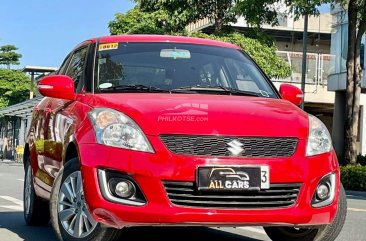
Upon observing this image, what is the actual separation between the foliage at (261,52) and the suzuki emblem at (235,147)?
→ 21.9 m

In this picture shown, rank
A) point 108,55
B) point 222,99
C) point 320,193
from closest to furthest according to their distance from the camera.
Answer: point 320,193, point 222,99, point 108,55

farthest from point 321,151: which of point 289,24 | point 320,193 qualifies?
point 289,24

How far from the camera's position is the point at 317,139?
491cm

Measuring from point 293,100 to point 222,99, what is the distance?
1.03 metres

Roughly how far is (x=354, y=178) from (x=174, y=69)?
1373cm

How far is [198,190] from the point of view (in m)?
4.48

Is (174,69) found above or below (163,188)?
above

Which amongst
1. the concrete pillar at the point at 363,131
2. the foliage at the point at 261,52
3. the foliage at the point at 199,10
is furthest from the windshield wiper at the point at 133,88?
the concrete pillar at the point at 363,131

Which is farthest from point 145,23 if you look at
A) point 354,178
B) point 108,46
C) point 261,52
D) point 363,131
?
point 108,46

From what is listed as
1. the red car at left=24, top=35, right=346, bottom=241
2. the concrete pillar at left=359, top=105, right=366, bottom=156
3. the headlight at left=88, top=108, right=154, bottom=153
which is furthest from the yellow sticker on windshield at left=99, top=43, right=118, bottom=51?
the concrete pillar at left=359, top=105, right=366, bottom=156

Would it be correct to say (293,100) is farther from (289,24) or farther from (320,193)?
(289,24)

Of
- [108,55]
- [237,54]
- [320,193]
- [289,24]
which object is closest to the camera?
[320,193]

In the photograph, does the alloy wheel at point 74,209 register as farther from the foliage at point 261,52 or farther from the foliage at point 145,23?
the foliage at point 145,23

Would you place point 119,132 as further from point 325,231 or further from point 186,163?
point 325,231
